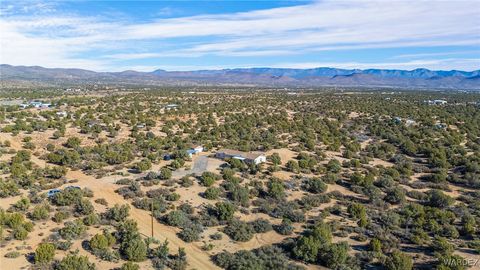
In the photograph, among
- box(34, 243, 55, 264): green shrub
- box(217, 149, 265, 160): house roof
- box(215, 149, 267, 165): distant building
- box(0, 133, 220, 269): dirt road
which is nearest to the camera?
box(34, 243, 55, 264): green shrub

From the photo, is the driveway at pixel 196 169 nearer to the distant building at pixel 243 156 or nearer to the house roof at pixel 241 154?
the distant building at pixel 243 156

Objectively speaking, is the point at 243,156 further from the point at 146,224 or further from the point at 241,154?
the point at 146,224

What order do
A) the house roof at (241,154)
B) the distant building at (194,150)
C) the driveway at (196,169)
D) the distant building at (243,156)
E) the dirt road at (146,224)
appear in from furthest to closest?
the distant building at (194,150) < the house roof at (241,154) < the distant building at (243,156) < the driveway at (196,169) < the dirt road at (146,224)

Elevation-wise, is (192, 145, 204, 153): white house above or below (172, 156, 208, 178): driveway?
above

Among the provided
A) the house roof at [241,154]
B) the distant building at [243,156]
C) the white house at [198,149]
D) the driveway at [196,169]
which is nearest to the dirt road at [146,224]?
the driveway at [196,169]

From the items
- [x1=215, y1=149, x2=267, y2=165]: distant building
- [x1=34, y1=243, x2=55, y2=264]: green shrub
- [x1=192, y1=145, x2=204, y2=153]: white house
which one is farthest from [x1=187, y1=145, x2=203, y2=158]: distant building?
[x1=34, y1=243, x2=55, y2=264]: green shrub

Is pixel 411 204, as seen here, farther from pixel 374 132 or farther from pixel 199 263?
pixel 374 132

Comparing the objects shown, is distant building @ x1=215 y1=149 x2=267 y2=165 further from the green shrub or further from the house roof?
the green shrub
